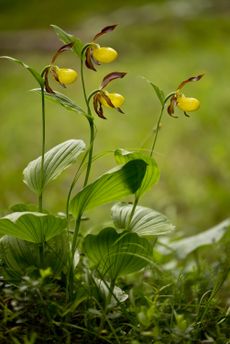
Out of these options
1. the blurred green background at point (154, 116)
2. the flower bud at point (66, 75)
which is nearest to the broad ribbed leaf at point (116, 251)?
the blurred green background at point (154, 116)

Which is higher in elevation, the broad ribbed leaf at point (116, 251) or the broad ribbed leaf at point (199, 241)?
the broad ribbed leaf at point (116, 251)

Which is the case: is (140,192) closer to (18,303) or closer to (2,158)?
(18,303)

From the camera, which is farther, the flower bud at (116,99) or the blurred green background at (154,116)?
the blurred green background at (154,116)

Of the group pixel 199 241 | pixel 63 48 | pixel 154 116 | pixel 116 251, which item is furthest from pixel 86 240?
pixel 154 116

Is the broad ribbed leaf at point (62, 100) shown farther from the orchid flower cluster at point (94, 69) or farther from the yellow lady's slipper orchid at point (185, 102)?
the yellow lady's slipper orchid at point (185, 102)

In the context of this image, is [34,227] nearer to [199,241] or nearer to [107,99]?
[107,99]

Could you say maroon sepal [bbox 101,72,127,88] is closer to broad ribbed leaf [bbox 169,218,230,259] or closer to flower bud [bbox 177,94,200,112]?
flower bud [bbox 177,94,200,112]
